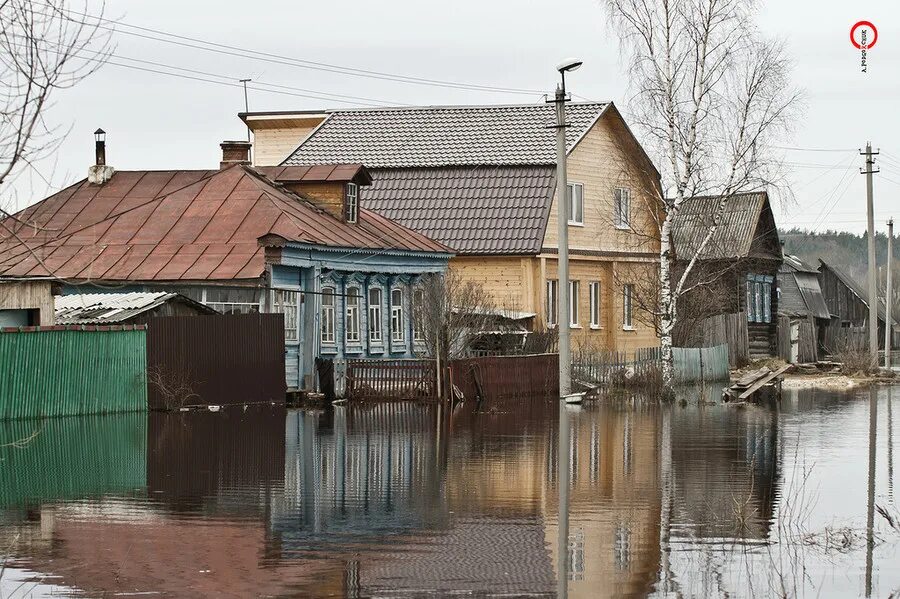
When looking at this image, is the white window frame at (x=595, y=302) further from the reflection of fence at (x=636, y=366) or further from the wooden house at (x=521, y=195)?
the reflection of fence at (x=636, y=366)

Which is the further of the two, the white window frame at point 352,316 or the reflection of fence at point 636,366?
the reflection of fence at point 636,366

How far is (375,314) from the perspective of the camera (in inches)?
1642

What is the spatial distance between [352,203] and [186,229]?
221 inches

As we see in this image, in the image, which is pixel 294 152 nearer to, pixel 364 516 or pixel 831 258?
pixel 364 516

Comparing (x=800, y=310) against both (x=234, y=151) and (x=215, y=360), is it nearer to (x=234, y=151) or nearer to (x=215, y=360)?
(x=234, y=151)

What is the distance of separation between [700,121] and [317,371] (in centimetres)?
1206

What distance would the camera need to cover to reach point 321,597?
36.4 ft

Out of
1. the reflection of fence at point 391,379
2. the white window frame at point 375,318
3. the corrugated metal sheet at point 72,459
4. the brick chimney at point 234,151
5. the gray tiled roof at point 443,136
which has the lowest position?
the corrugated metal sheet at point 72,459

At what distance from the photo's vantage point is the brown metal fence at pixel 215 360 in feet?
103

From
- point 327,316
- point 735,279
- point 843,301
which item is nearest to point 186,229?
point 327,316

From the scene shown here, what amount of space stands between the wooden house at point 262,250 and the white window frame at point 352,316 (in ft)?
0.15

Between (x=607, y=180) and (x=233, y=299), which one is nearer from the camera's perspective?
(x=233, y=299)

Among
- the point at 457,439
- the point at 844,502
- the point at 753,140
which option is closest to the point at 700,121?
the point at 753,140

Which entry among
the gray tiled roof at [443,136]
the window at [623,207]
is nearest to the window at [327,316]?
the gray tiled roof at [443,136]
